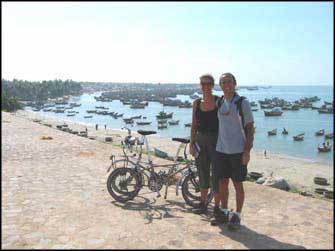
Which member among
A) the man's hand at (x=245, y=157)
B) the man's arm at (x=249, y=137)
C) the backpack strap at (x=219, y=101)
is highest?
the backpack strap at (x=219, y=101)

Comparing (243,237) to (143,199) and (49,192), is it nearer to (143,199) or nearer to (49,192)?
(143,199)

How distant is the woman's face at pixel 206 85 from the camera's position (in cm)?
485

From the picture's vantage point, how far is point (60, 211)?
5.55m

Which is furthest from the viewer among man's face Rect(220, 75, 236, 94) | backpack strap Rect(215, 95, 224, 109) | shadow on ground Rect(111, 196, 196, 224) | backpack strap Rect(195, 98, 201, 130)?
shadow on ground Rect(111, 196, 196, 224)

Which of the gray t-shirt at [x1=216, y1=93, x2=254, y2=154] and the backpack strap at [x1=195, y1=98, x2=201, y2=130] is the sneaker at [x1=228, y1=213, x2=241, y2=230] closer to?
the gray t-shirt at [x1=216, y1=93, x2=254, y2=154]

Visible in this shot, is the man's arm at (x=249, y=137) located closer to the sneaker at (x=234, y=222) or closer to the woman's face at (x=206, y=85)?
the woman's face at (x=206, y=85)

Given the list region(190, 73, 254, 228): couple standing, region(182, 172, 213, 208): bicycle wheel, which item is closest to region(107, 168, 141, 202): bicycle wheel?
region(182, 172, 213, 208): bicycle wheel

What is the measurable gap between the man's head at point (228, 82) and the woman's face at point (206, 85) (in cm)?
30

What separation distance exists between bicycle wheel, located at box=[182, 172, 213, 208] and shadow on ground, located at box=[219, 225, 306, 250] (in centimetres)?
84

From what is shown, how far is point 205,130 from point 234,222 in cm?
121

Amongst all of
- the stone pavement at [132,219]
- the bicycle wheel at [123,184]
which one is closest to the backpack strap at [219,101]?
the stone pavement at [132,219]

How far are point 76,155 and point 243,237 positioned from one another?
6793mm

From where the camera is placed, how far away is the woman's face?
4.85 m

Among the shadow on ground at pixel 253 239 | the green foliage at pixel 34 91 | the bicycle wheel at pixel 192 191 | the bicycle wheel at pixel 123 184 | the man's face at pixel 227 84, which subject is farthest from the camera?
the green foliage at pixel 34 91
